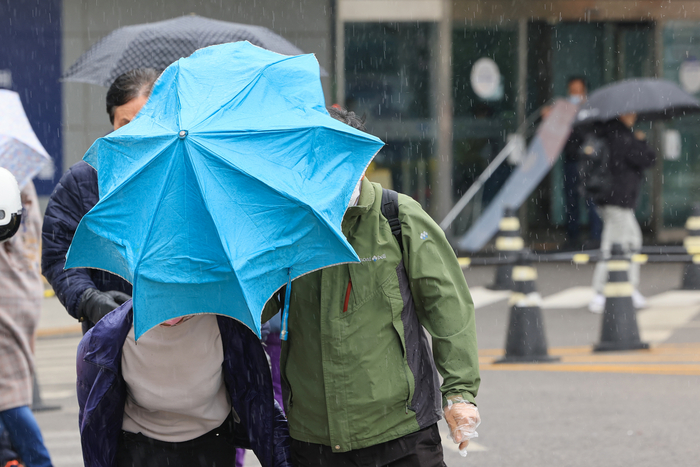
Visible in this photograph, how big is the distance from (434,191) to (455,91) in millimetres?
1696

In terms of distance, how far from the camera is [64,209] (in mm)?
3672

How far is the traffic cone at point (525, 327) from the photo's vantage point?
26.8ft

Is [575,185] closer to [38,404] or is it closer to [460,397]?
[38,404]

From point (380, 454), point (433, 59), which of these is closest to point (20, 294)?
point (380, 454)

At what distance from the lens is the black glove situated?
3.38 m

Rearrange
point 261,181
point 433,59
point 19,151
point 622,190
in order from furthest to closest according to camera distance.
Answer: point 433,59, point 622,190, point 19,151, point 261,181

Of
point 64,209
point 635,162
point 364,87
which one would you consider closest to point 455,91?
point 364,87

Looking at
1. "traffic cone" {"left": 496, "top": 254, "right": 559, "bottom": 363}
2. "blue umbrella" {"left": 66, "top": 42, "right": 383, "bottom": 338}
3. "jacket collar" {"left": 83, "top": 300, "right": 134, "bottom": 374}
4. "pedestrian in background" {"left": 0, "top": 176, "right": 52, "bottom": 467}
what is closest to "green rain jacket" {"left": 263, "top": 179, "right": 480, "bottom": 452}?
"blue umbrella" {"left": 66, "top": 42, "right": 383, "bottom": 338}

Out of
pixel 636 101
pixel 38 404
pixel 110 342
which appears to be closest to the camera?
pixel 110 342

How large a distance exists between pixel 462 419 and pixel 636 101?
8960mm

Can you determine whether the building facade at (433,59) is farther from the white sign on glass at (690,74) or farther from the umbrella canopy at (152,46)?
the umbrella canopy at (152,46)

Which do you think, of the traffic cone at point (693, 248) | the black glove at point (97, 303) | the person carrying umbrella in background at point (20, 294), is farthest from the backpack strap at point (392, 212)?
the traffic cone at point (693, 248)

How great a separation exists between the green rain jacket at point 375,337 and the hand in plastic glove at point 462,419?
0.10ft

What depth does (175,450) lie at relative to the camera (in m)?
3.03
